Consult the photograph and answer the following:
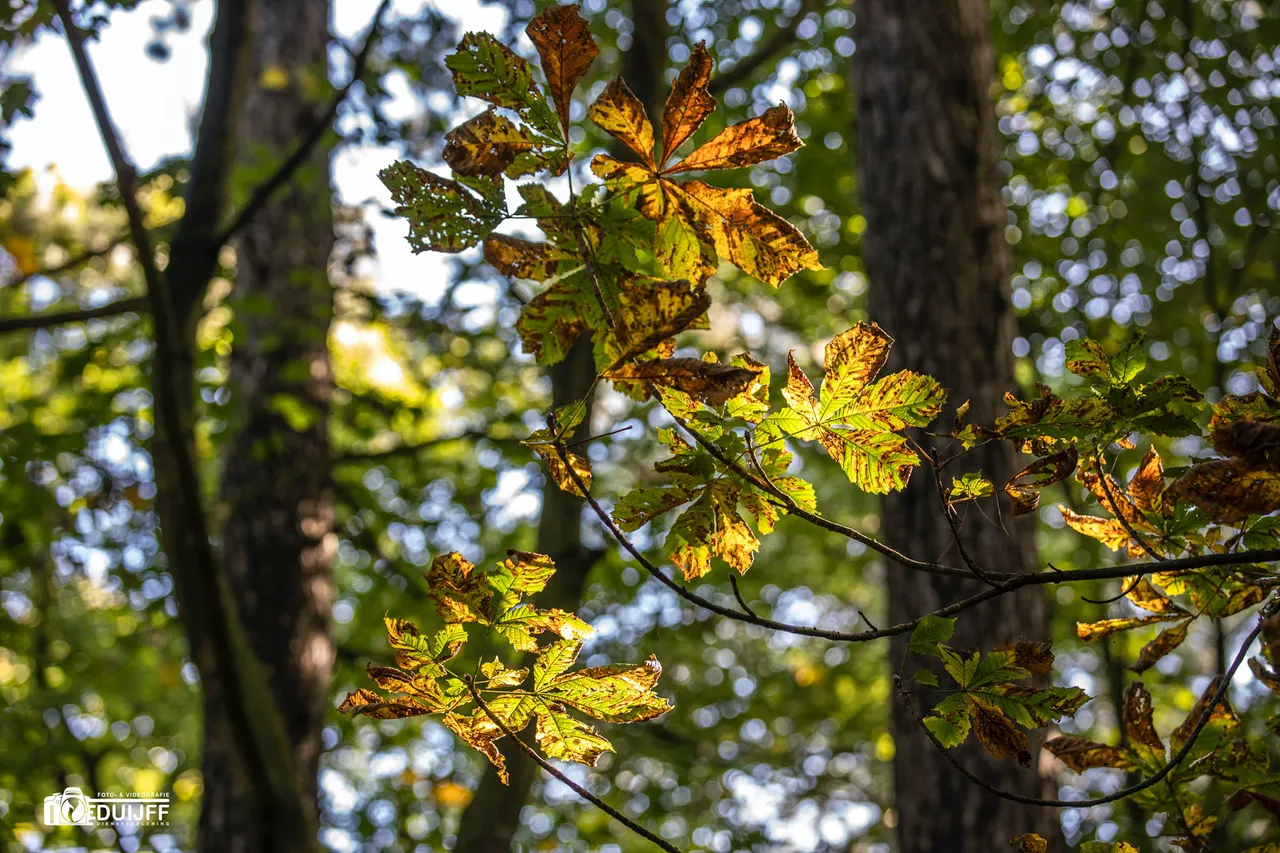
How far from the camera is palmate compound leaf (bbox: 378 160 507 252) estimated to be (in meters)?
0.79

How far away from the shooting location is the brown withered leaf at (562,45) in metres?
0.73

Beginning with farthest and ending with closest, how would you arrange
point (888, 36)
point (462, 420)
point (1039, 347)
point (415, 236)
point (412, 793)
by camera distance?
1. point (462, 420)
2. point (412, 793)
3. point (1039, 347)
4. point (888, 36)
5. point (415, 236)

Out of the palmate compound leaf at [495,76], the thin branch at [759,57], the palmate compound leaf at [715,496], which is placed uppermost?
the thin branch at [759,57]

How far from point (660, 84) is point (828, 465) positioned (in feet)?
8.66

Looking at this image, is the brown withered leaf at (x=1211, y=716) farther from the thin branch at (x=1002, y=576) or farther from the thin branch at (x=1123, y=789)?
the thin branch at (x=1002, y=576)

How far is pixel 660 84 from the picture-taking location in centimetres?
349

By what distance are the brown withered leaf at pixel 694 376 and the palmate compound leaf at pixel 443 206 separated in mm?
193

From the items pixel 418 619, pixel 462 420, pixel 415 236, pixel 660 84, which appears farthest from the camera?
pixel 462 420

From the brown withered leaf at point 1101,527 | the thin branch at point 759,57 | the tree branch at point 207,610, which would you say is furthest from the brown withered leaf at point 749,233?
the thin branch at point 759,57

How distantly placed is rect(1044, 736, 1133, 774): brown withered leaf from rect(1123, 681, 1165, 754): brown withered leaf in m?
0.03

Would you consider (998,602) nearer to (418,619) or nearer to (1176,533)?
(1176,533)

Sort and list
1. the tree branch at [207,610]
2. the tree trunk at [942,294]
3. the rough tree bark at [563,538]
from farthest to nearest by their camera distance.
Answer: the rough tree bark at [563,538] → the tree trunk at [942,294] → the tree branch at [207,610]

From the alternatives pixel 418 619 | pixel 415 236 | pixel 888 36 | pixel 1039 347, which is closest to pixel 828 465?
pixel 1039 347

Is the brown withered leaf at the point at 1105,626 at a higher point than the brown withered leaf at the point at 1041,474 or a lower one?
lower
